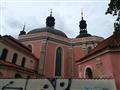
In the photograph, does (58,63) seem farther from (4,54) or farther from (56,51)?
(4,54)

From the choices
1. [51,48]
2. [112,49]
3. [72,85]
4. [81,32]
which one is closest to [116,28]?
[112,49]

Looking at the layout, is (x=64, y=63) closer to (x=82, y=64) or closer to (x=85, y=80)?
(x=82, y=64)

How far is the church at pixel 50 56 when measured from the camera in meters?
14.2

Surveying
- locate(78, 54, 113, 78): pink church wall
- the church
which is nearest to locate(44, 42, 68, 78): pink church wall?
the church

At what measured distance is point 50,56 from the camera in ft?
97.2

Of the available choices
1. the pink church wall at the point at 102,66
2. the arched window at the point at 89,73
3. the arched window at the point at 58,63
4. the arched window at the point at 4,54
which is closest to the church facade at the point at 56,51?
the arched window at the point at 58,63

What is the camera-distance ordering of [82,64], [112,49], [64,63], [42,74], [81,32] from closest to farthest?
1. [112,49]
2. [82,64]
3. [42,74]
4. [64,63]
5. [81,32]

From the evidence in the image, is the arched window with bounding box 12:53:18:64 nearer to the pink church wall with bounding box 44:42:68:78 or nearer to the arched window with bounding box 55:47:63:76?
the pink church wall with bounding box 44:42:68:78

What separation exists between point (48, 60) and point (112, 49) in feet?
58.5

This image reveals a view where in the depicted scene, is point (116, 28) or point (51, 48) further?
point (51, 48)

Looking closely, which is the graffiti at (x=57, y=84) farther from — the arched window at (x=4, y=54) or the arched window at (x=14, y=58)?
the arched window at (x=14, y=58)

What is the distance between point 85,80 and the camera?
362 inches

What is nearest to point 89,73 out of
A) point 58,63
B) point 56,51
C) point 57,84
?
point 57,84

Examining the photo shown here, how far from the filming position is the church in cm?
1417
